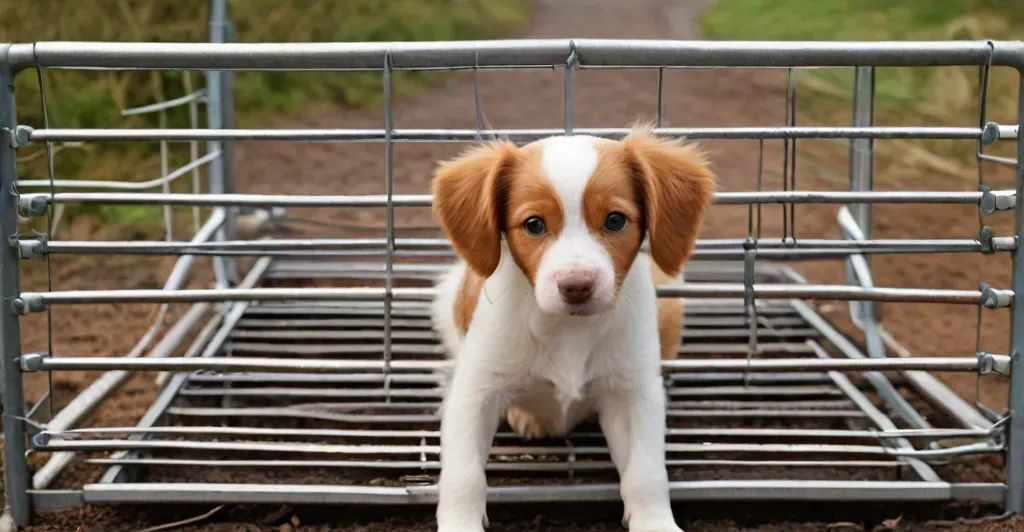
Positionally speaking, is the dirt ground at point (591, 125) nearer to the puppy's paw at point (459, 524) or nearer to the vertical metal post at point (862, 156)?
the puppy's paw at point (459, 524)

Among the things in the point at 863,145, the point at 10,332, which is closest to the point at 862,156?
the point at 863,145

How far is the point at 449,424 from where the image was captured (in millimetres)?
2588

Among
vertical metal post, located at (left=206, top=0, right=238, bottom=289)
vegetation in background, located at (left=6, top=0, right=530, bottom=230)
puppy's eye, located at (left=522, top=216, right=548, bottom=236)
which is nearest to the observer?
puppy's eye, located at (left=522, top=216, right=548, bottom=236)

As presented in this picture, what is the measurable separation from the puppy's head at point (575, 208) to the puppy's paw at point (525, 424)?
2.20 ft

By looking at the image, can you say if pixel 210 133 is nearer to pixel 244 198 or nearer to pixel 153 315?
pixel 244 198

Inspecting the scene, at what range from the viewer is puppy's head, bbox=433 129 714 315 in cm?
226

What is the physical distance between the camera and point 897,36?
7.94m

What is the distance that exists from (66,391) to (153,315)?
859 millimetres

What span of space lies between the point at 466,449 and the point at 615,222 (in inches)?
25.2

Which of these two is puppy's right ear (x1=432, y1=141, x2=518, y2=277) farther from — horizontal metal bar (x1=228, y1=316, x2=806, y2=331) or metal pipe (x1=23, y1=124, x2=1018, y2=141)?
horizontal metal bar (x1=228, y1=316, x2=806, y2=331)

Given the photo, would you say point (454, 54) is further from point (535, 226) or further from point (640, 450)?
point (640, 450)

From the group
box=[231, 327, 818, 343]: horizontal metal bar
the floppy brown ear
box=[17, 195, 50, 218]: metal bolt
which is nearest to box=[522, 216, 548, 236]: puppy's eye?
the floppy brown ear

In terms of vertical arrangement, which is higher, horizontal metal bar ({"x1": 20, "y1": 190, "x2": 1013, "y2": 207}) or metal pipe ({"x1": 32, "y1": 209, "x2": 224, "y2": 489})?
horizontal metal bar ({"x1": 20, "y1": 190, "x2": 1013, "y2": 207})

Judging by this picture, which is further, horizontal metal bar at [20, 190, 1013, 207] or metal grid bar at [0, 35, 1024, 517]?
horizontal metal bar at [20, 190, 1013, 207]
